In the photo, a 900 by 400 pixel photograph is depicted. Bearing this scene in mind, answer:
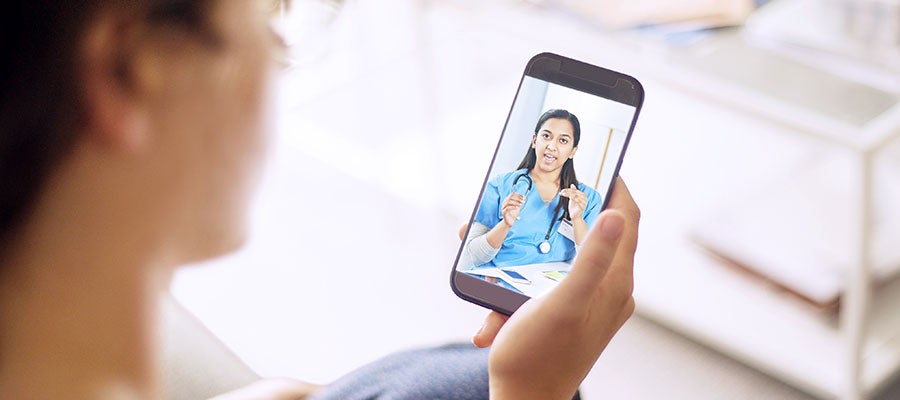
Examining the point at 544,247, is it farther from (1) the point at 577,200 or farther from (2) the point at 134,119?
(2) the point at 134,119

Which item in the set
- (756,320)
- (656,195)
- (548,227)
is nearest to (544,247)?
(548,227)

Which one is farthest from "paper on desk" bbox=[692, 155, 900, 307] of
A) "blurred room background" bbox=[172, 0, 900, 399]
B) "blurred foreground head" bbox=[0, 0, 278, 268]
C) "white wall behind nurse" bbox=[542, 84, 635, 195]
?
"blurred foreground head" bbox=[0, 0, 278, 268]

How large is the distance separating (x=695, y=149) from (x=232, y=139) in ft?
3.70

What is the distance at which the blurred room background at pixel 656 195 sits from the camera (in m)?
1.10

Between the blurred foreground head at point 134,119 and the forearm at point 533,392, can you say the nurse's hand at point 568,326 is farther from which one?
the blurred foreground head at point 134,119

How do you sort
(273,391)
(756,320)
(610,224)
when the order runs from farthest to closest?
(756,320) → (273,391) → (610,224)

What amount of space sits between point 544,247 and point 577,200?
38 millimetres

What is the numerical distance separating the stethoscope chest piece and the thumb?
6 cm

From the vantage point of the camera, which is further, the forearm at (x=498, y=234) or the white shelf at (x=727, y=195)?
the white shelf at (x=727, y=195)

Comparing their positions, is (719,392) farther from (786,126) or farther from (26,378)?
(26,378)

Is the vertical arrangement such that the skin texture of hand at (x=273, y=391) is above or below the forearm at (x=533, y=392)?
below

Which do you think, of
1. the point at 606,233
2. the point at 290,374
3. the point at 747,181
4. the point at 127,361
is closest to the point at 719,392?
the point at 747,181

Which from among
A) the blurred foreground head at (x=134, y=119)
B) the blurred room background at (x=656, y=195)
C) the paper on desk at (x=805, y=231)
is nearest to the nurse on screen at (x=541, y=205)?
the blurred foreground head at (x=134, y=119)

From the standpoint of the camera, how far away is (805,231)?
1265 millimetres
